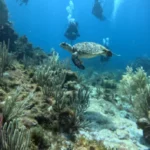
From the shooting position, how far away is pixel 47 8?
509 feet

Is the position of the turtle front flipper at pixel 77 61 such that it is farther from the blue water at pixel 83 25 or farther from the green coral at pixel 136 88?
the blue water at pixel 83 25

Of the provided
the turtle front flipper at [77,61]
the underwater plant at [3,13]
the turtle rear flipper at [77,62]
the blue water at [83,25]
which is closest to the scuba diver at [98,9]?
the underwater plant at [3,13]

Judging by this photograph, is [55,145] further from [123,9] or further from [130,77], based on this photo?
[123,9]

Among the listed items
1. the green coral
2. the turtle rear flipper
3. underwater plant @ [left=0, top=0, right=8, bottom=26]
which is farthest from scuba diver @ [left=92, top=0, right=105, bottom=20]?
the turtle rear flipper

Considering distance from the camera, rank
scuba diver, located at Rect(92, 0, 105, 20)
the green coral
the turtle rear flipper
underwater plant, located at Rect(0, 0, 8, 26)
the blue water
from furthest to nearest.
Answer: the blue water → scuba diver, located at Rect(92, 0, 105, 20) → underwater plant, located at Rect(0, 0, 8, 26) → the turtle rear flipper → the green coral

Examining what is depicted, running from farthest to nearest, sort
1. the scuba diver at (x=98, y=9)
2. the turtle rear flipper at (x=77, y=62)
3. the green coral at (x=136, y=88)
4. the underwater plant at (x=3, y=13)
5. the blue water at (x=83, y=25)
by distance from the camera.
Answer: the blue water at (x=83, y=25) < the scuba diver at (x=98, y=9) < the underwater plant at (x=3, y=13) < the turtle rear flipper at (x=77, y=62) < the green coral at (x=136, y=88)

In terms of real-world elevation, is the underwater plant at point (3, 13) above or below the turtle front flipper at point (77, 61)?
above

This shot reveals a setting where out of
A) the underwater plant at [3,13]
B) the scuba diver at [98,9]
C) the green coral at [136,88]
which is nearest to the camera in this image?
the green coral at [136,88]

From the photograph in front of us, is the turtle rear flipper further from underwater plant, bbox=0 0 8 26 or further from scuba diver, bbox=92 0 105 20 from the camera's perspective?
scuba diver, bbox=92 0 105 20

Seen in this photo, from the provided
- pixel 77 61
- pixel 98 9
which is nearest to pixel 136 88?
pixel 77 61

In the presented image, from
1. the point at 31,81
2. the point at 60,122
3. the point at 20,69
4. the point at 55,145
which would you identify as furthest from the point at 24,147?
the point at 20,69

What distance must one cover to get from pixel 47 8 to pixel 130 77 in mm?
154415

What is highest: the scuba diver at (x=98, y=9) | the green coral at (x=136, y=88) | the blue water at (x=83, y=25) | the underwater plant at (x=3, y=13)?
the blue water at (x=83, y=25)

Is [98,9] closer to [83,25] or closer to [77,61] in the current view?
[77,61]
